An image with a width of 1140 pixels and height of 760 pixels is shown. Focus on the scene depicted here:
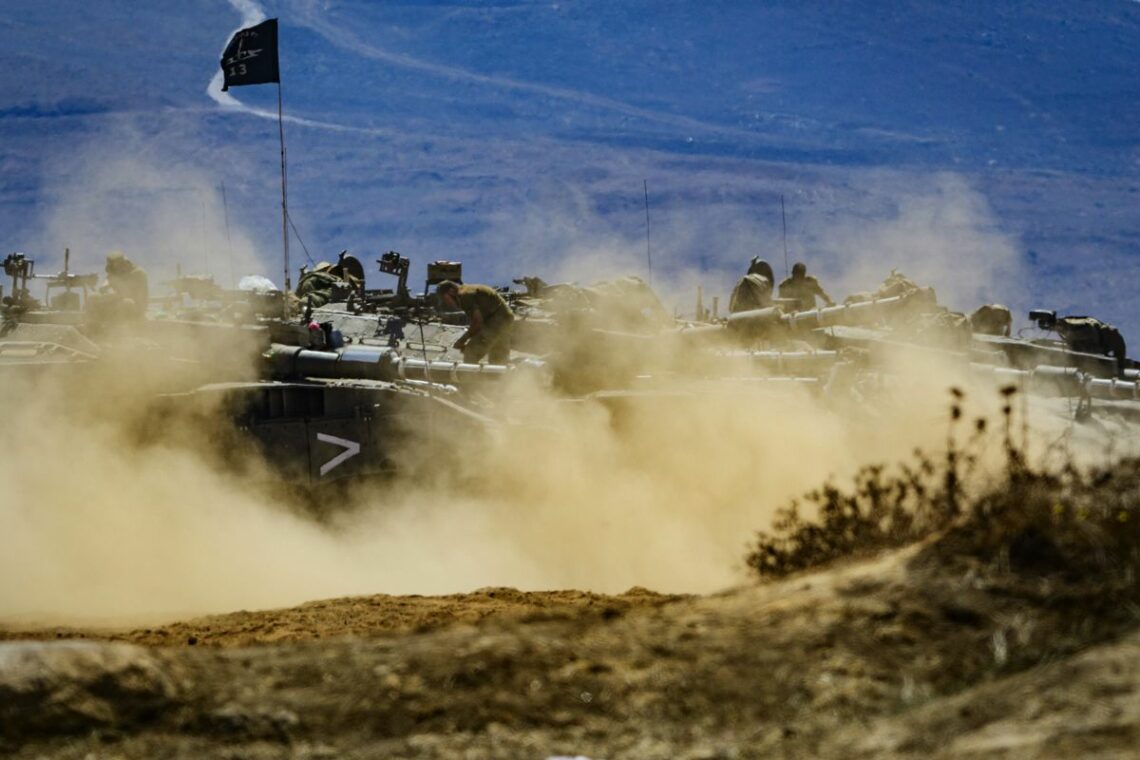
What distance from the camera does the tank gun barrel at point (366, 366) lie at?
17.3 m

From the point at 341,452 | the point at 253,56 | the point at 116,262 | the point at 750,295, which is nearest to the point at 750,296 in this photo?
the point at 750,295

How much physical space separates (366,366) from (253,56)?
7.86 metres

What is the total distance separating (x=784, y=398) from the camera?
19.3m

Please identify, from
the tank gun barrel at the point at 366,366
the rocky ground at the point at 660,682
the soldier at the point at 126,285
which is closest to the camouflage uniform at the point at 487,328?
the tank gun barrel at the point at 366,366

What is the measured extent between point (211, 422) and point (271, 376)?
3.47 feet

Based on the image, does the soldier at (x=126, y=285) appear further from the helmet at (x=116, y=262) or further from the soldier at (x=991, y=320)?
the soldier at (x=991, y=320)

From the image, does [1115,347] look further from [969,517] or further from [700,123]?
[700,123]

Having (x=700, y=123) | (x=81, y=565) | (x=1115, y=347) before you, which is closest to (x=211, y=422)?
(x=81, y=565)

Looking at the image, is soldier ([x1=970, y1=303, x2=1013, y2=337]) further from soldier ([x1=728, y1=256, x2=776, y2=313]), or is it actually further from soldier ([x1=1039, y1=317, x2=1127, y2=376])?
soldier ([x1=728, y1=256, x2=776, y2=313])

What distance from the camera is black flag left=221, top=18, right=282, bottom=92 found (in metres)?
23.1

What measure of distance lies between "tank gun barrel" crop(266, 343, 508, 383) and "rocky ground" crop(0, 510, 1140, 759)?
412 inches

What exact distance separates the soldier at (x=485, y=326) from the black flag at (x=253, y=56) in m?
5.86

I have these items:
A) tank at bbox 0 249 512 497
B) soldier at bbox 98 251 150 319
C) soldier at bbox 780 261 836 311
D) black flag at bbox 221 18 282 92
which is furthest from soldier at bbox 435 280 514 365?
soldier at bbox 780 261 836 311

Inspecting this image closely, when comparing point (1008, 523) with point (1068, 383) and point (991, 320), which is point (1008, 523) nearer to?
point (1068, 383)
